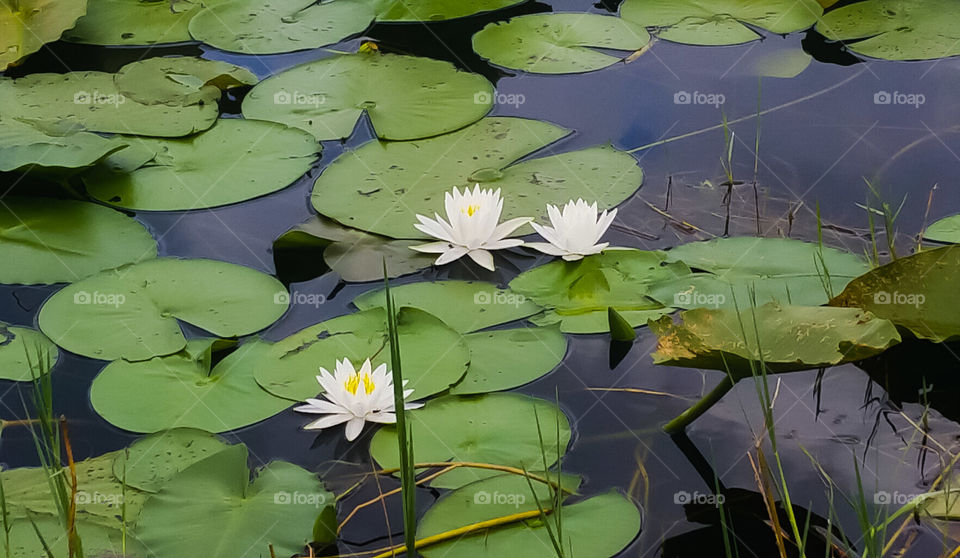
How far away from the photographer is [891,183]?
235cm

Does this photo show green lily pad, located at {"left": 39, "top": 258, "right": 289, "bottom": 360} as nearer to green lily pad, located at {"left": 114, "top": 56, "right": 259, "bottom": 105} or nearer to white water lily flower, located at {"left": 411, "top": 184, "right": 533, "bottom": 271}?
white water lily flower, located at {"left": 411, "top": 184, "right": 533, "bottom": 271}

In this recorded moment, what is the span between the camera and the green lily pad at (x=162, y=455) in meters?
1.60

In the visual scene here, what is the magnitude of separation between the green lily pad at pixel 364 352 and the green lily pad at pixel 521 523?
11.3 inches

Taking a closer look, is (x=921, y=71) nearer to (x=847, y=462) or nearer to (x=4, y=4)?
(x=847, y=462)

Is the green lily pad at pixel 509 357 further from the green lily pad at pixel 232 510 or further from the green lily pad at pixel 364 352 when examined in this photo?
the green lily pad at pixel 232 510

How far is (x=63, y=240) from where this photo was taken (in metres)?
2.28

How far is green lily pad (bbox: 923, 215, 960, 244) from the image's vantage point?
6.86 ft

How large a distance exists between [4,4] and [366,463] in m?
2.69

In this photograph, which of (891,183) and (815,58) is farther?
(815,58)

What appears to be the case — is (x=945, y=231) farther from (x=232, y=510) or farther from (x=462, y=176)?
(x=232, y=510)

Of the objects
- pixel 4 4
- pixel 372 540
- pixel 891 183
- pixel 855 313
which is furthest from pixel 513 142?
pixel 4 4

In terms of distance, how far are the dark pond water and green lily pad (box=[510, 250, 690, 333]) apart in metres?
0.06

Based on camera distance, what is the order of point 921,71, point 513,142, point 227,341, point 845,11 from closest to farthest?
point 227,341
point 513,142
point 921,71
point 845,11

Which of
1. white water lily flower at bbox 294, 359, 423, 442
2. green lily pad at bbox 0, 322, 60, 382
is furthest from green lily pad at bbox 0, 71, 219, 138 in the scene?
white water lily flower at bbox 294, 359, 423, 442
